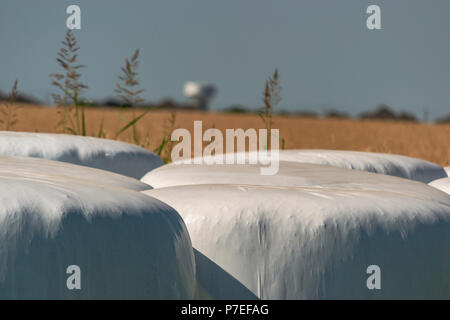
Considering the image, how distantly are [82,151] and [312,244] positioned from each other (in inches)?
47.9

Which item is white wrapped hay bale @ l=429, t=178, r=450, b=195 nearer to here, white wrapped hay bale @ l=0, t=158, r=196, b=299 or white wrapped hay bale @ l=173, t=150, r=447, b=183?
white wrapped hay bale @ l=173, t=150, r=447, b=183

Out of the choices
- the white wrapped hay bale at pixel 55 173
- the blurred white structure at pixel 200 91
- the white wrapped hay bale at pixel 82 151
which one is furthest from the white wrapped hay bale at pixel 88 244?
the blurred white structure at pixel 200 91

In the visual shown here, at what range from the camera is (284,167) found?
6.08ft

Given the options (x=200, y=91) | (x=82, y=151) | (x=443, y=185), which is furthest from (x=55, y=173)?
(x=200, y=91)

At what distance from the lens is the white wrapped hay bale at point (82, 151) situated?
201 cm

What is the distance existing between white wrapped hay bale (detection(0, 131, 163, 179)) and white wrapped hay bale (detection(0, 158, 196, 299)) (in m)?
1.00

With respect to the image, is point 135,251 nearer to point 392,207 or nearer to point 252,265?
point 252,265

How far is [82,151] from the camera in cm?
212

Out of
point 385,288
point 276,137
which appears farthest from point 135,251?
point 276,137

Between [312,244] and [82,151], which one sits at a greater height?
[82,151]

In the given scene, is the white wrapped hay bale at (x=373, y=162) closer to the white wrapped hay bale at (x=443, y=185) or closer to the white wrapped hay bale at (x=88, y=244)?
the white wrapped hay bale at (x=443, y=185)

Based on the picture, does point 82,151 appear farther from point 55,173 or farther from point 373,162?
point 373,162
